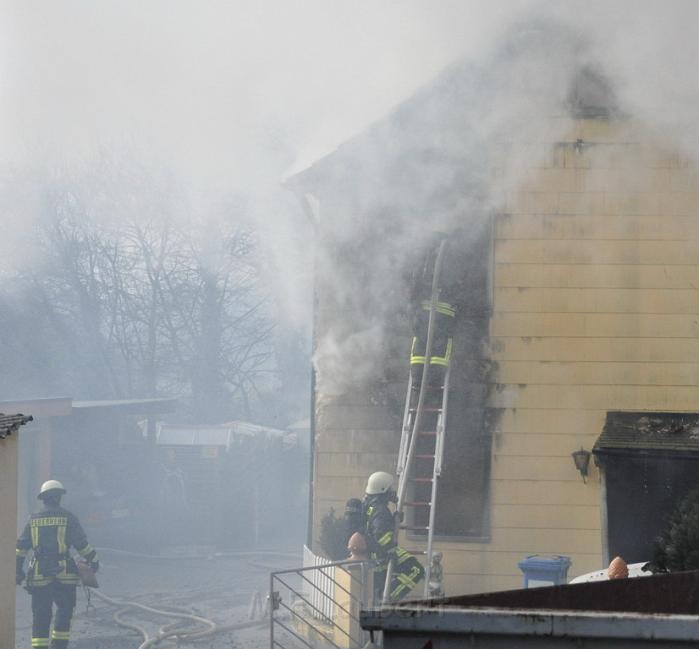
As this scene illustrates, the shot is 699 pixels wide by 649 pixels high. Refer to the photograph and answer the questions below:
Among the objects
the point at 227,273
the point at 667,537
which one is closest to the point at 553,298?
the point at 667,537

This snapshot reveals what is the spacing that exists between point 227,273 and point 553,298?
65.0 ft

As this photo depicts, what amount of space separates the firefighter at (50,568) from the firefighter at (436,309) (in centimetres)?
327

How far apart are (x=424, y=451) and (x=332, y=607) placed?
1736 mm

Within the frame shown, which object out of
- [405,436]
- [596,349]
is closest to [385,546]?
[405,436]

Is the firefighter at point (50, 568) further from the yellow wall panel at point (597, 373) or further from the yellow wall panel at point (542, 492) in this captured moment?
the yellow wall panel at point (597, 373)

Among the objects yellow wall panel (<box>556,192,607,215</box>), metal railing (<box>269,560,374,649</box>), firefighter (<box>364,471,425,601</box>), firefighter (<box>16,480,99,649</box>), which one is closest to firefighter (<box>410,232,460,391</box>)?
yellow wall panel (<box>556,192,607,215</box>)

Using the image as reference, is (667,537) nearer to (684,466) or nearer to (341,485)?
(684,466)

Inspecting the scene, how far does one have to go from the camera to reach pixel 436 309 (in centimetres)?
1026

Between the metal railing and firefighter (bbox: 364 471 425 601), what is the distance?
10 cm

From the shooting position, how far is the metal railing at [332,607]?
8398 mm

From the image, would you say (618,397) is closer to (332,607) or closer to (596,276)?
(596,276)

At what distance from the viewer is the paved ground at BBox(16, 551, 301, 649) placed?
1008cm

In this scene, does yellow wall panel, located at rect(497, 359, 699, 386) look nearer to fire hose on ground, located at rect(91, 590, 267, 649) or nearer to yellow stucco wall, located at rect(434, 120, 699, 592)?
yellow stucco wall, located at rect(434, 120, 699, 592)

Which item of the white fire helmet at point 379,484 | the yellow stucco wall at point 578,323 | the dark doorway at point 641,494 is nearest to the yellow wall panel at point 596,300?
the yellow stucco wall at point 578,323
